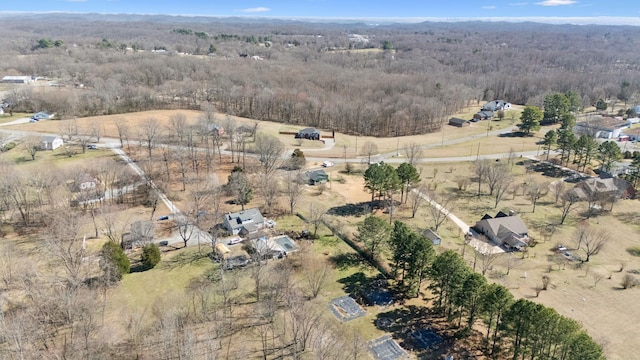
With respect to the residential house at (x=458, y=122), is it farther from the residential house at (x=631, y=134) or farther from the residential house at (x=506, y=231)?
the residential house at (x=506, y=231)

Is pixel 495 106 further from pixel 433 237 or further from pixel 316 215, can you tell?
pixel 316 215

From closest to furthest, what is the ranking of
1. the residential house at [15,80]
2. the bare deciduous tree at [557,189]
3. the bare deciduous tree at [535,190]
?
the bare deciduous tree at [535,190]
the bare deciduous tree at [557,189]
the residential house at [15,80]

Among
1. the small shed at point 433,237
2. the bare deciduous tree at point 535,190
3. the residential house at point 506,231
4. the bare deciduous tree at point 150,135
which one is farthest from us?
the bare deciduous tree at point 150,135

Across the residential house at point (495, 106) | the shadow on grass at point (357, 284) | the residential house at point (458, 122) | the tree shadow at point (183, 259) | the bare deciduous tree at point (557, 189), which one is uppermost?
the residential house at point (495, 106)

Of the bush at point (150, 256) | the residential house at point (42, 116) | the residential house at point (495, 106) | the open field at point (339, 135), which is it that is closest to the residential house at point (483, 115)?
the open field at point (339, 135)

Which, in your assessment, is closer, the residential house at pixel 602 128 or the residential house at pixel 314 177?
the residential house at pixel 314 177

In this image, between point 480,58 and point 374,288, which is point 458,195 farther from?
point 480,58

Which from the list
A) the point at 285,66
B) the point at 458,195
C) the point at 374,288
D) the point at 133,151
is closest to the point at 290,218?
the point at 374,288
